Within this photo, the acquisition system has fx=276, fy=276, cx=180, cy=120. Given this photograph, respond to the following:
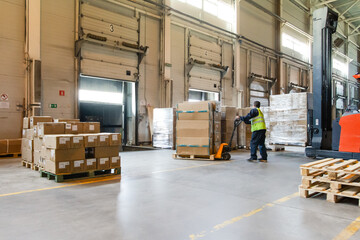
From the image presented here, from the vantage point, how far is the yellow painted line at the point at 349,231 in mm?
2467

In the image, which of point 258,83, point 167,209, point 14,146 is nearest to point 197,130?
point 167,209

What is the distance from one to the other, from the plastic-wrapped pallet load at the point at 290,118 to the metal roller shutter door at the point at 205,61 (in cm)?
505

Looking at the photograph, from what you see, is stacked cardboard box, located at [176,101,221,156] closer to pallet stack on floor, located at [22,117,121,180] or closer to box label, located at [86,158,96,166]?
pallet stack on floor, located at [22,117,121,180]

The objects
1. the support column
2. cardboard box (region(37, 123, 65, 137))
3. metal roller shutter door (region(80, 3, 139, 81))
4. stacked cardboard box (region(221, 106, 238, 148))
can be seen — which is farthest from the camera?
stacked cardboard box (region(221, 106, 238, 148))

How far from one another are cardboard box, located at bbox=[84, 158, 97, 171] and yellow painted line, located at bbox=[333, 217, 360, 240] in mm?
4009

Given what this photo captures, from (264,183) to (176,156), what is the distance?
11.5ft

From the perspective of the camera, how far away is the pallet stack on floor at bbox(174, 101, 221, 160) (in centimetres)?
744

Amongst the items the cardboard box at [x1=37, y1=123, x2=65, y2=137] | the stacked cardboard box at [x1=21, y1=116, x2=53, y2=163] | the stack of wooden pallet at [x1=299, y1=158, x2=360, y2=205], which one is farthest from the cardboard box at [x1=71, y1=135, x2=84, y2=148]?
the stack of wooden pallet at [x1=299, y1=158, x2=360, y2=205]

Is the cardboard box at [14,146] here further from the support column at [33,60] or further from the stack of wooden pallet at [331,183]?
the stack of wooden pallet at [331,183]

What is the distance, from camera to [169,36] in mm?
12062

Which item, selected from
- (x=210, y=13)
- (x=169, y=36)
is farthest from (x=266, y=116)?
(x=210, y=13)

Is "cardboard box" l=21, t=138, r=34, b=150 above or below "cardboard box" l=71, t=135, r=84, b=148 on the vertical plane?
below

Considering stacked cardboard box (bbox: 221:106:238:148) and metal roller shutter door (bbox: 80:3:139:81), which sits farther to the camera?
stacked cardboard box (bbox: 221:106:238:148)

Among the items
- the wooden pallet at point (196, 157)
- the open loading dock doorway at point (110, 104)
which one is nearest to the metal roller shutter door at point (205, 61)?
the open loading dock doorway at point (110, 104)
